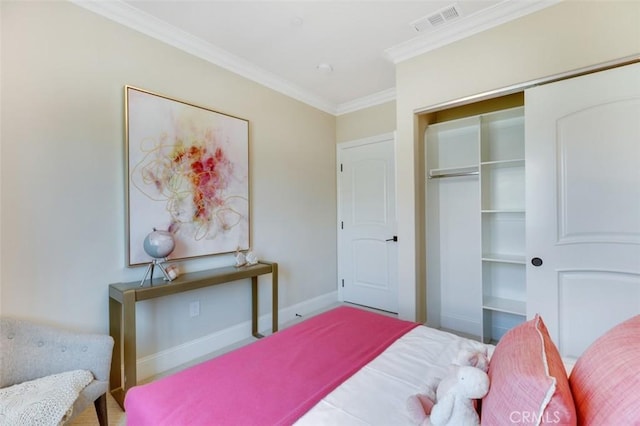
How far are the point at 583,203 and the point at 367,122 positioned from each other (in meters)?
2.42

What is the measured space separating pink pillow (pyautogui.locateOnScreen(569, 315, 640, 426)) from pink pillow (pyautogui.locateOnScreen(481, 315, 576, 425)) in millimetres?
42

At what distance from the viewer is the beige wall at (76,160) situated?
167 cm

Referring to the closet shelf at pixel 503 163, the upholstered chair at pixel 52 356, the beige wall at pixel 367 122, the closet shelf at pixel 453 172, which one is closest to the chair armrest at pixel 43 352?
the upholstered chair at pixel 52 356

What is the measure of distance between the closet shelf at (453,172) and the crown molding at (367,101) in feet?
3.72

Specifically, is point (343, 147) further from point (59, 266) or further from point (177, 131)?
point (59, 266)

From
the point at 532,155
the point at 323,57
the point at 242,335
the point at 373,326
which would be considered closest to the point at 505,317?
the point at 532,155

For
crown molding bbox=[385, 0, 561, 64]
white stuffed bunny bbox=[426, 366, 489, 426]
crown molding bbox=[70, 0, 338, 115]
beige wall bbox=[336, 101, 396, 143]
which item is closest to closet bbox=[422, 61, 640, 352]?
crown molding bbox=[385, 0, 561, 64]

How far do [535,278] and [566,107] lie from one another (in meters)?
1.17

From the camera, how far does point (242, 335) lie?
2854mm

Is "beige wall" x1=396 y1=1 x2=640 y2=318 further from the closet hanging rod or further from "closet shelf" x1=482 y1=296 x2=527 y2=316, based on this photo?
"closet shelf" x1=482 y1=296 x2=527 y2=316

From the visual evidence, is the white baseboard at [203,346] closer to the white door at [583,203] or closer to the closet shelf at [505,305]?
the closet shelf at [505,305]

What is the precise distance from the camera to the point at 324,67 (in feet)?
9.37

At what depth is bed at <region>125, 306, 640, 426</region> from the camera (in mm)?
663

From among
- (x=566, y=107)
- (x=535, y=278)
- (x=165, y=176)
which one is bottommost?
(x=535, y=278)
